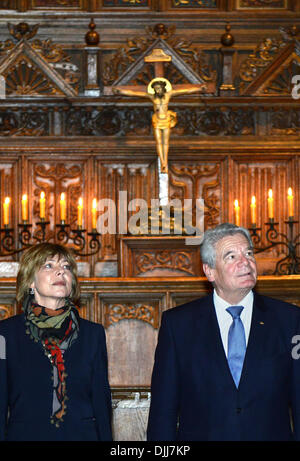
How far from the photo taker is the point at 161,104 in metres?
7.01

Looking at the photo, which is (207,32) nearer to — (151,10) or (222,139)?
(151,10)

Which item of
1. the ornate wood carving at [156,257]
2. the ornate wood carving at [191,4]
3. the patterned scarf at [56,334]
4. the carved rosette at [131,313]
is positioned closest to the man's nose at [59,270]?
the patterned scarf at [56,334]

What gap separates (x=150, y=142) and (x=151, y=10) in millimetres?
1660

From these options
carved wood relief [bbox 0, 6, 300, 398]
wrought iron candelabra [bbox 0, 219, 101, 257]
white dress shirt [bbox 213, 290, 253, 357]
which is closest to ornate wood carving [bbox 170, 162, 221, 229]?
carved wood relief [bbox 0, 6, 300, 398]

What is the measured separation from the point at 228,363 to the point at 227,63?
18.3 ft

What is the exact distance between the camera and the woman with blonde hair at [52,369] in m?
3.09

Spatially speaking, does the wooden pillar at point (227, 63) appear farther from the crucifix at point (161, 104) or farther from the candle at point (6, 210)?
the candle at point (6, 210)

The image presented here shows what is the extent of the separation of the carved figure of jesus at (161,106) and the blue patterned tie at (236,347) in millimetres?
4125

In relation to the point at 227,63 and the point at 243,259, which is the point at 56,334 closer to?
the point at 243,259

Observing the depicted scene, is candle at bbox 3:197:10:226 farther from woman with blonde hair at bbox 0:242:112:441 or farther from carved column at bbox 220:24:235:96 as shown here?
woman with blonde hair at bbox 0:242:112:441

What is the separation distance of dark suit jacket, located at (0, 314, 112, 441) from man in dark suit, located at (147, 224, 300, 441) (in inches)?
10.3

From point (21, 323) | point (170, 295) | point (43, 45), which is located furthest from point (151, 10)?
point (21, 323)

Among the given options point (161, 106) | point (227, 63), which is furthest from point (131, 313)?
point (227, 63)
